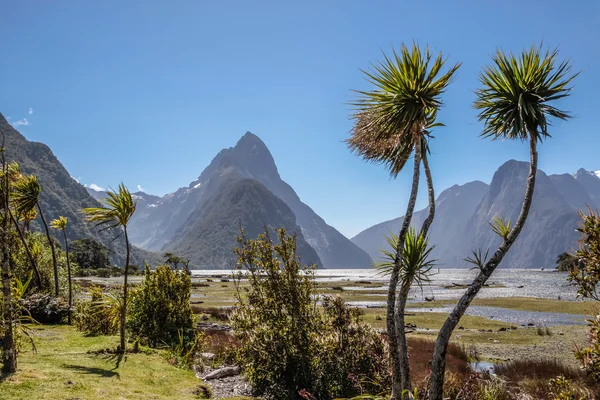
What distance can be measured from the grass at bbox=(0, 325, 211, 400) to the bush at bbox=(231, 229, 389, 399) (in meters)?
1.89

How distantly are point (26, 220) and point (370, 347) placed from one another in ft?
67.5

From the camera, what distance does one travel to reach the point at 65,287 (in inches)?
991

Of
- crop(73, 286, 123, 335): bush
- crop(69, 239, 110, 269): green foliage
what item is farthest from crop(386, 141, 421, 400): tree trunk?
crop(69, 239, 110, 269): green foliage

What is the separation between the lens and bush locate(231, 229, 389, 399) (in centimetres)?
1043

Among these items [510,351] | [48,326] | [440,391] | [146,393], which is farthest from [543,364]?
[48,326]

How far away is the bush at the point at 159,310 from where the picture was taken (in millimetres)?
16078

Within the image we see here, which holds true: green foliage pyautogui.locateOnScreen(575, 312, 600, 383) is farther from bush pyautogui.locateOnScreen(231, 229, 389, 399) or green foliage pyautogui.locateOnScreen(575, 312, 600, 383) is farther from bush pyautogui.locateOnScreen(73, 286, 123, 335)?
bush pyautogui.locateOnScreen(73, 286, 123, 335)

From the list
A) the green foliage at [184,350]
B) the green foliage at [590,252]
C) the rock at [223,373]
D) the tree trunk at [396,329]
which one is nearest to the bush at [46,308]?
the green foliage at [184,350]

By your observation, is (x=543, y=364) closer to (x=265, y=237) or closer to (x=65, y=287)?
(x=265, y=237)

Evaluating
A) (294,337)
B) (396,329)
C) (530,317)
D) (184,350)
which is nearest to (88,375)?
(294,337)

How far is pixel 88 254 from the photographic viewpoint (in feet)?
420

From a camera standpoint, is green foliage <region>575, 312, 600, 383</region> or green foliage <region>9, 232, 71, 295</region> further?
green foliage <region>9, 232, 71, 295</region>

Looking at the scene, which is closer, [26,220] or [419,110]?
[419,110]

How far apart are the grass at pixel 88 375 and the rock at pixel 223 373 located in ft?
4.66
